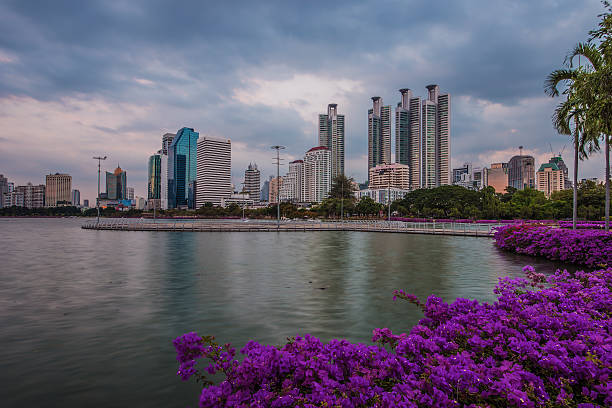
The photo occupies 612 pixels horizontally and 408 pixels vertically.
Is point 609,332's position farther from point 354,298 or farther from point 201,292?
point 201,292

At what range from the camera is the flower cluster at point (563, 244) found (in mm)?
15258

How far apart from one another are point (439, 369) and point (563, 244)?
18.9 m

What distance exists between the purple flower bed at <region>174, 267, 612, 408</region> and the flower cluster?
1186 cm

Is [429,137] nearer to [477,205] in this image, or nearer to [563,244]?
[477,205]

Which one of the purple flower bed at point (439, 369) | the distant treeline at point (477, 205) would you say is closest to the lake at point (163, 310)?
the purple flower bed at point (439, 369)

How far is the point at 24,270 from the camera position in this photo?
1582cm

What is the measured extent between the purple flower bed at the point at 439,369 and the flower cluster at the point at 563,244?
38.9 ft

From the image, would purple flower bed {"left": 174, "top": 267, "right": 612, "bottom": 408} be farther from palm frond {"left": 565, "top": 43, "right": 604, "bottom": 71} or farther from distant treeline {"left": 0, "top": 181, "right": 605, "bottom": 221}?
distant treeline {"left": 0, "top": 181, "right": 605, "bottom": 221}

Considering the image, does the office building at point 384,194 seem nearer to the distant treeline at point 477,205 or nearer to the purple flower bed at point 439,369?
the distant treeline at point 477,205

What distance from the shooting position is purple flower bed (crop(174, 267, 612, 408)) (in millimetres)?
2686

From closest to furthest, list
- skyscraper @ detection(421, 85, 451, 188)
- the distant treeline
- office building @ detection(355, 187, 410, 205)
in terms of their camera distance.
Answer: the distant treeline, skyscraper @ detection(421, 85, 451, 188), office building @ detection(355, 187, 410, 205)

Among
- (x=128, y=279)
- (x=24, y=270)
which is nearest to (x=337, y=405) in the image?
(x=128, y=279)

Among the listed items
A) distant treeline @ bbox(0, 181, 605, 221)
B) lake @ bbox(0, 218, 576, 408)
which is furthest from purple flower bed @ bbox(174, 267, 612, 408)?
distant treeline @ bbox(0, 181, 605, 221)

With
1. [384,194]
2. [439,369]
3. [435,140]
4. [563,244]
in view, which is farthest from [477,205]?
[435,140]
